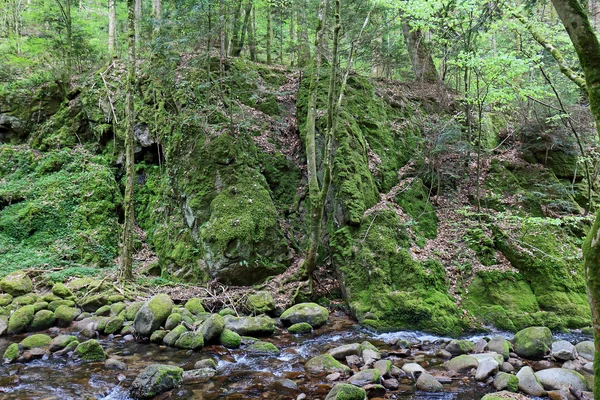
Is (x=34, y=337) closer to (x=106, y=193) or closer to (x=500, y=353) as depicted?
(x=106, y=193)

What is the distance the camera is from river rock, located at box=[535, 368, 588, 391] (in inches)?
216

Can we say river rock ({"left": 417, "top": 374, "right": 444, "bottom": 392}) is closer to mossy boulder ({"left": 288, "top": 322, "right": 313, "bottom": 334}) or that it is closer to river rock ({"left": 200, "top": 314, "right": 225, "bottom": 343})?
mossy boulder ({"left": 288, "top": 322, "right": 313, "bottom": 334})

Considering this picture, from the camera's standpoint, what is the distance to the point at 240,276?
9.94 m

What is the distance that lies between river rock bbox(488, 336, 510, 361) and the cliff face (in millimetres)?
1095

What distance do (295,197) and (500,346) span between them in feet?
23.3

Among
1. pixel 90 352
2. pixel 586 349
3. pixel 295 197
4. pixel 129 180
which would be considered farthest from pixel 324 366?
pixel 129 180

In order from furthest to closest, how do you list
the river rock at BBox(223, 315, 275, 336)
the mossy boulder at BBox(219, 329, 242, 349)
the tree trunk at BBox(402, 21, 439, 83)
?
the tree trunk at BBox(402, 21, 439, 83) → the river rock at BBox(223, 315, 275, 336) → the mossy boulder at BBox(219, 329, 242, 349)

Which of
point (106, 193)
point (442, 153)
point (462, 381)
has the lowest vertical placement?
point (462, 381)

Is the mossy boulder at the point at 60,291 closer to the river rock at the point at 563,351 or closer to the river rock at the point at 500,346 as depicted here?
the river rock at the point at 500,346

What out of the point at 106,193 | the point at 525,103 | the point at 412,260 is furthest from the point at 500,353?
the point at 106,193

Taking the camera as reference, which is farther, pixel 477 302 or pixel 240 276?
pixel 240 276

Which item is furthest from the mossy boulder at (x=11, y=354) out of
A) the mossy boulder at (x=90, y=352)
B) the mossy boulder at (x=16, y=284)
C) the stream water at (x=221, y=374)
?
the mossy boulder at (x=16, y=284)

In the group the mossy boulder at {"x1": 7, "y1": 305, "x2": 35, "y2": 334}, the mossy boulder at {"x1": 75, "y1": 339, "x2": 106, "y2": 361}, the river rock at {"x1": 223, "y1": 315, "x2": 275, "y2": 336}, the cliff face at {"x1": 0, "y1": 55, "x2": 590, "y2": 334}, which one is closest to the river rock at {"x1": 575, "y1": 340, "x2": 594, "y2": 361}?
the cliff face at {"x1": 0, "y1": 55, "x2": 590, "y2": 334}

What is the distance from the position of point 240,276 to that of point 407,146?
24.7ft
